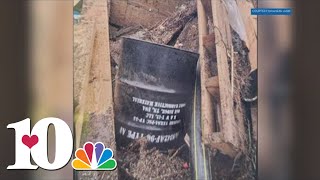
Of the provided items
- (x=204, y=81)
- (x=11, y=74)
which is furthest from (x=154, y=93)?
(x=11, y=74)

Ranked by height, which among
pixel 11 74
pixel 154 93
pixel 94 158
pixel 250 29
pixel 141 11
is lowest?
pixel 94 158

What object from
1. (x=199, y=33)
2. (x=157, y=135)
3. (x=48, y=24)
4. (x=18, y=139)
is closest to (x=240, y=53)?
(x=199, y=33)

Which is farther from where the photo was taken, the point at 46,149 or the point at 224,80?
the point at 224,80

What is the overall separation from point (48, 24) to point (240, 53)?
48.6 inches

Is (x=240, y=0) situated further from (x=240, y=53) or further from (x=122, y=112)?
(x=122, y=112)

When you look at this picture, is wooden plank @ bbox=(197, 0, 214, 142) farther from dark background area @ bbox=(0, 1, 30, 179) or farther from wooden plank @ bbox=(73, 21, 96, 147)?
dark background area @ bbox=(0, 1, 30, 179)

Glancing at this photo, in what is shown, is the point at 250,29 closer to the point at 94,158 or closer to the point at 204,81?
the point at 204,81

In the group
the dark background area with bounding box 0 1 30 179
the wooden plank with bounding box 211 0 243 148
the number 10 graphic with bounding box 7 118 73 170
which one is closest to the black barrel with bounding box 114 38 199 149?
the wooden plank with bounding box 211 0 243 148

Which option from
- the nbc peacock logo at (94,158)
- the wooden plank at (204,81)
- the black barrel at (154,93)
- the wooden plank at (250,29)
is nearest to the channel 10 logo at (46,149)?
the nbc peacock logo at (94,158)

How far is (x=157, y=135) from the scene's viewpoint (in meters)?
3.13

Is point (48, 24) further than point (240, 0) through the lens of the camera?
No

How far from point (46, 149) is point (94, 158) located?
11.6 inches

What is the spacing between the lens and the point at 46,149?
298 centimetres

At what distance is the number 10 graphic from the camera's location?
2949 mm
